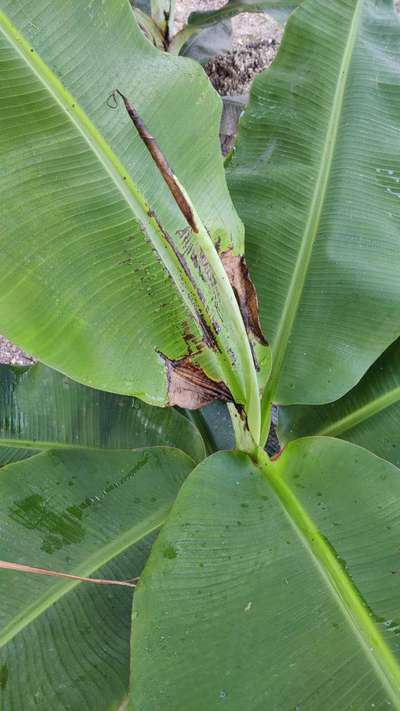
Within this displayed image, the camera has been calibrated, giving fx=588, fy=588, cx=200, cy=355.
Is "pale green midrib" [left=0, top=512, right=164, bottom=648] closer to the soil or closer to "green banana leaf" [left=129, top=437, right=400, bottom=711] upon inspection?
"green banana leaf" [left=129, top=437, right=400, bottom=711]

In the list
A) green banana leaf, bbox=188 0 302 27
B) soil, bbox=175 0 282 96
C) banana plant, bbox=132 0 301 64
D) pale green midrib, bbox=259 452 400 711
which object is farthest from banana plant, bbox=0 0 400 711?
soil, bbox=175 0 282 96

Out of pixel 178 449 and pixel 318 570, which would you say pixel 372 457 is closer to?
pixel 318 570

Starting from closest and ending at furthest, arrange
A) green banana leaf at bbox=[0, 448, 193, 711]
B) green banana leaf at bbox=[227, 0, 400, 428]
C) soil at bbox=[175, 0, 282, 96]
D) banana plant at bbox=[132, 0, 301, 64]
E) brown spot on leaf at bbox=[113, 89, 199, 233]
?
brown spot on leaf at bbox=[113, 89, 199, 233] < green banana leaf at bbox=[0, 448, 193, 711] < green banana leaf at bbox=[227, 0, 400, 428] < banana plant at bbox=[132, 0, 301, 64] < soil at bbox=[175, 0, 282, 96]

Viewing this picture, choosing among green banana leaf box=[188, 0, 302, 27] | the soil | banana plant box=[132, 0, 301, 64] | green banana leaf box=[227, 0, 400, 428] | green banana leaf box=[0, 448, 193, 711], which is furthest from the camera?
the soil

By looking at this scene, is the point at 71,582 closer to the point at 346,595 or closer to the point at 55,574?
the point at 55,574

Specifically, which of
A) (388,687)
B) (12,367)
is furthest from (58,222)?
(388,687)

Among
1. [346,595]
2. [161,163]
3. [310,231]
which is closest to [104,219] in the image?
[161,163]

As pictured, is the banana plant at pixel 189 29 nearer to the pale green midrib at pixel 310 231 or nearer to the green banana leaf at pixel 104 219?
the pale green midrib at pixel 310 231

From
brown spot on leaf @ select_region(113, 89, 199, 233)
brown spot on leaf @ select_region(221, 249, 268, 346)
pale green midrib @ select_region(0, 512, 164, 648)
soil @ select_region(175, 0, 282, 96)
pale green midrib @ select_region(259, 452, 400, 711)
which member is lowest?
pale green midrib @ select_region(259, 452, 400, 711)
